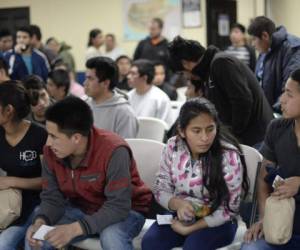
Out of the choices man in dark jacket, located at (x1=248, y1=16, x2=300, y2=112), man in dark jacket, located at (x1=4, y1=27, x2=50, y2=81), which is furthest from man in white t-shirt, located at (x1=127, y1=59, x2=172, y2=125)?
man in dark jacket, located at (x1=4, y1=27, x2=50, y2=81)

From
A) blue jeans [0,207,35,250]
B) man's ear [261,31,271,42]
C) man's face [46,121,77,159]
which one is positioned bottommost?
blue jeans [0,207,35,250]

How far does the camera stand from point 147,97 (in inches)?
170

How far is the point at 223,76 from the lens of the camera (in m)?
2.68

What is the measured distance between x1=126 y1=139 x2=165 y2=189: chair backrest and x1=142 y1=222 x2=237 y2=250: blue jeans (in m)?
0.41

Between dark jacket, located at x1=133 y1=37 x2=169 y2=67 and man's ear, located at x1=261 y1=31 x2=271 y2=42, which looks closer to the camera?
man's ear, located at x1=261 y1=31 x2=271 y2=42

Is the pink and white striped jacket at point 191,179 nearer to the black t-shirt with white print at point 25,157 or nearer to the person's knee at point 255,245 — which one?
the person's knee at point 255,245

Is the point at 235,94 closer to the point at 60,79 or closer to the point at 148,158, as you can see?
the point at 148,158

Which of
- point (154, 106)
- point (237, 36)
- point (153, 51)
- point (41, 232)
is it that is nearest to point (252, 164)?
point (41, 232)

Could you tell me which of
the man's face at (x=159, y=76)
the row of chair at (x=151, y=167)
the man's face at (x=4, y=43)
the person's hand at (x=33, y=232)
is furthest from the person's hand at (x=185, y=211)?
the man's face at (x=4, y=43)

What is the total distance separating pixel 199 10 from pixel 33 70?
348cm

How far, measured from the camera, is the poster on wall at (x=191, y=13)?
305 inches

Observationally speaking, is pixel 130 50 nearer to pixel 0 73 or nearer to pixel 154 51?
pixel 154 51

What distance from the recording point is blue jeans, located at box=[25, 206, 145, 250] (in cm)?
216

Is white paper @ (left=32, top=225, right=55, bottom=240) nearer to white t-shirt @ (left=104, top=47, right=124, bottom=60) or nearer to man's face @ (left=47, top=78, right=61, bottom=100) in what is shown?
man's face @ (left=47, top=78, right=61, bottom=100)
